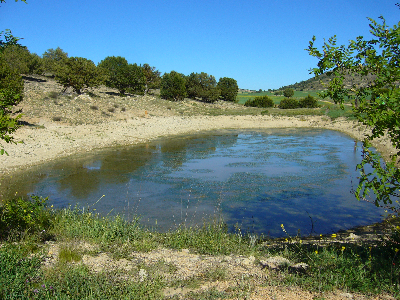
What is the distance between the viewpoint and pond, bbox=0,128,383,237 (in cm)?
954

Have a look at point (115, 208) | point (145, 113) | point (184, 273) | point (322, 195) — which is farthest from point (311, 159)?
point (145, 113)

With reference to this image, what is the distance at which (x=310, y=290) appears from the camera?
447 centimetres

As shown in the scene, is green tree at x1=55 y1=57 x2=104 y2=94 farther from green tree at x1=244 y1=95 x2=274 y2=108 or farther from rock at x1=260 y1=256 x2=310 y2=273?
green tree at x1=244 y1=95 x2=274 y2=108

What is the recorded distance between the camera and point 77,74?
3322 centimetres

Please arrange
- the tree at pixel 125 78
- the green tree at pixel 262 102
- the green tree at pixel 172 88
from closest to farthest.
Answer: the tree at pixel 125 78 < the green tree at pixel 172 88 < the green tree at pixel 262 102

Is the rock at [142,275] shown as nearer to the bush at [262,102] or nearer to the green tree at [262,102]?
the green tree at [262,102]

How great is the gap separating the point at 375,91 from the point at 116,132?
21712 mm

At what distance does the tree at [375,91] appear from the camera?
175 inches

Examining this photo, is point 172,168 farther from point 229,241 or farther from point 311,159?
point 229,241

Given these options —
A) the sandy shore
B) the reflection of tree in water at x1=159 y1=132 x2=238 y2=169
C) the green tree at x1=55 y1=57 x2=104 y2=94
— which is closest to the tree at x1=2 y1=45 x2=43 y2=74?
the green tree at x1=55 y1=57 x2=104 y2=94

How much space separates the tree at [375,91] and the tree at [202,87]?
172ft

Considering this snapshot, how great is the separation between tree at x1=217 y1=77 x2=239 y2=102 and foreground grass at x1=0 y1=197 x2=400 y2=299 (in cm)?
5763

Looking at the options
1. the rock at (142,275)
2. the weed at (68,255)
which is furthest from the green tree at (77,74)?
the rock at (142,275)

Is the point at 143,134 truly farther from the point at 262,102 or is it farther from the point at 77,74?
the point at 262,102
